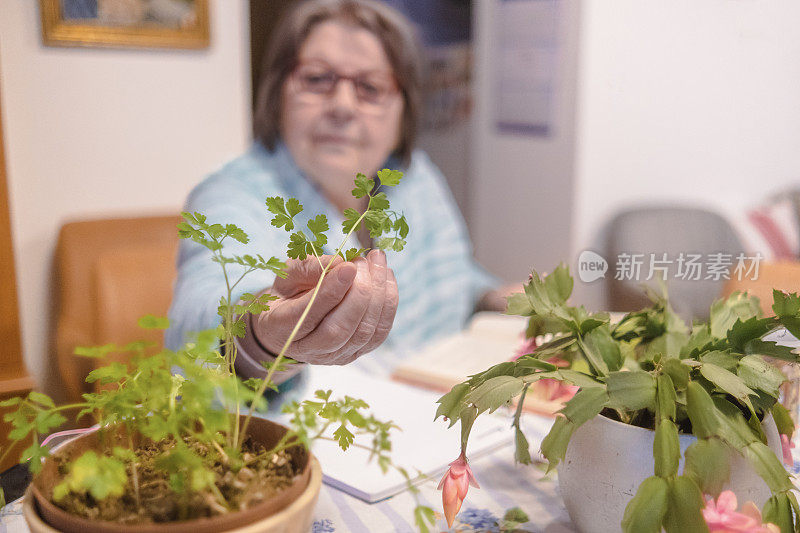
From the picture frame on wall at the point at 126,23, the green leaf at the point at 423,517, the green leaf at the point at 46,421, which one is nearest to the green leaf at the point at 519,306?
→ the green leaf at the point at 423,517

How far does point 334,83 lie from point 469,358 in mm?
910

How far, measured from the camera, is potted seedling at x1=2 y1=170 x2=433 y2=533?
34cm

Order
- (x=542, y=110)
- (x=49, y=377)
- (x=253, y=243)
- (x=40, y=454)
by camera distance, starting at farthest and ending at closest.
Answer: (x=542, y=110) < (x=49, y=377) < (x=253, y=243) < (x=40, y=454)

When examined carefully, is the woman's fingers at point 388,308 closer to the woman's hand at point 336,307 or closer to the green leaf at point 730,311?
the woman's hand at point 336,307

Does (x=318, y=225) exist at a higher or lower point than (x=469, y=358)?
higher

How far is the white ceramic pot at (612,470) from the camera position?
448 millimetres

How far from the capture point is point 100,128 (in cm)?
152

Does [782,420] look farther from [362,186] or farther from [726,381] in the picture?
[362,186]

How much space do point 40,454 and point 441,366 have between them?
2.06ft

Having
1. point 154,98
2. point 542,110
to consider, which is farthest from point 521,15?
point 154,98

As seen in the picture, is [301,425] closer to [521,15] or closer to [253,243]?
[253,243]

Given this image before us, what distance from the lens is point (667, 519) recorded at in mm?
392

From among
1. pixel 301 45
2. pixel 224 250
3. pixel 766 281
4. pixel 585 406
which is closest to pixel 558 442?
pixel 585 406

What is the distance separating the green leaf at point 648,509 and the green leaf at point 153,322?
31 centimetres
